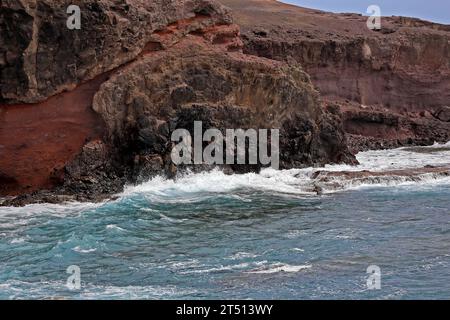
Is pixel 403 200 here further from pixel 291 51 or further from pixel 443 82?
pixel 443 82

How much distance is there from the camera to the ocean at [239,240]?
1181 centimetres

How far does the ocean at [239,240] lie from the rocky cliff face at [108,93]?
1.53 m

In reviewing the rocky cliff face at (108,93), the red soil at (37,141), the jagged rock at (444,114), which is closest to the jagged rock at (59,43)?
the rocky cliff face at (108,93)

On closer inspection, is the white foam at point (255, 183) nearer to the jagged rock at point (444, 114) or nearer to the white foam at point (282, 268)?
the white foam at point (282, 268)

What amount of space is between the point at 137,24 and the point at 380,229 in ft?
35.2

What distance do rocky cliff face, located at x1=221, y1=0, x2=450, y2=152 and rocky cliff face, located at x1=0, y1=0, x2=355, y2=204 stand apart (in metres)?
13.4

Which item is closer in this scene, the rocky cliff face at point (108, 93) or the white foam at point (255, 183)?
the white foam at point (255, 183)

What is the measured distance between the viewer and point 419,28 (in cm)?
4834

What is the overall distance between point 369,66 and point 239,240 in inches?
1181

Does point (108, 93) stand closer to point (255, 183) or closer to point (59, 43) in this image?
point (59, 43)

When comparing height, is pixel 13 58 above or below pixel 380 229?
above

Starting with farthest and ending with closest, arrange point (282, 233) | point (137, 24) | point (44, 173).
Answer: point (137, 24)
point (44, 173)
point (282, 233)
